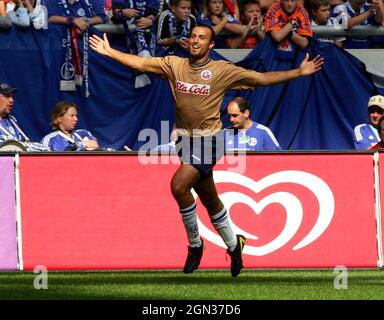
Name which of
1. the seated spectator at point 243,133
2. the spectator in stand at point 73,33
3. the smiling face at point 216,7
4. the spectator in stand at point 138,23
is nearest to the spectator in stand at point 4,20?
the spectator in stand at point 73,33

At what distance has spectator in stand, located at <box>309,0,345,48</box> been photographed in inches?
696

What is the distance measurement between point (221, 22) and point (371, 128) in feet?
8.53

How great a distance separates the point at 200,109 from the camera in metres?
12.2

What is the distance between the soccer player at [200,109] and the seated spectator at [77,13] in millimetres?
4447

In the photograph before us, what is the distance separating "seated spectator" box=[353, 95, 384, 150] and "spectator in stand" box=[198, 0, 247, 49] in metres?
2.23

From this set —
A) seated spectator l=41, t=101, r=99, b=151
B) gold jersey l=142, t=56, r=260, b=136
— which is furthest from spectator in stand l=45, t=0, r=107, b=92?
gold jersey l=142, t=56, r=260, b=136

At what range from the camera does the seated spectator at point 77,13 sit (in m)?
16.8

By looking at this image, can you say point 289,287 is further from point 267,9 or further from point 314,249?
point 267,9

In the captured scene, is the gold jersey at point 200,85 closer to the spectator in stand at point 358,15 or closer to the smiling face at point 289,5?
the smiling face at point 289,5

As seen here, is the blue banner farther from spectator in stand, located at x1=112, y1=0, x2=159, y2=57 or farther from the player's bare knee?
the player's bare knee

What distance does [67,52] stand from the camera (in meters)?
16.8

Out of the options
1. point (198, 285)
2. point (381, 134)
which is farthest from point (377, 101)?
point (198, 285)

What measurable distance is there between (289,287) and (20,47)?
6589 mm

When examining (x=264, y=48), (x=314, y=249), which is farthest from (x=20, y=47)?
(x=314, y=249)
